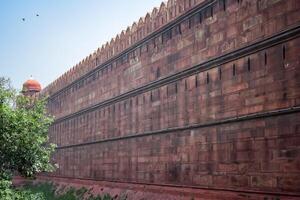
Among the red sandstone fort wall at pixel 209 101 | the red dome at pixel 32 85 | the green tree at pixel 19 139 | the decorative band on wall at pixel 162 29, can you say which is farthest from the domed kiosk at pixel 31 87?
the green tree at pixel 19 139

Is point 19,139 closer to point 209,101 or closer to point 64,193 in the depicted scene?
point 209,101

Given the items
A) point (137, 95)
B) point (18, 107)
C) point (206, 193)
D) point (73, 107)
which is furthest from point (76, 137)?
point (206, 193)

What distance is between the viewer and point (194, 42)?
884cm

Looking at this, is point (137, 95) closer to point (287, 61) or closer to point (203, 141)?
point (203, 141)

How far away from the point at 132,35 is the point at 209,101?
4.30m

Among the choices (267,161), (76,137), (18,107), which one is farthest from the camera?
(76,137)

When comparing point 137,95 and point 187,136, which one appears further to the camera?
point 137,95

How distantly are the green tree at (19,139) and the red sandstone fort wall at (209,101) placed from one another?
2.68 meters

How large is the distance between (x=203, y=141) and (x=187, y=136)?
0.63 m

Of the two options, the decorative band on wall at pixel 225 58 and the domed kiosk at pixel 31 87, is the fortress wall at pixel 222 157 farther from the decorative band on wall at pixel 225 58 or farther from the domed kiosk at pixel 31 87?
the domed kiosk at pixel 31 87

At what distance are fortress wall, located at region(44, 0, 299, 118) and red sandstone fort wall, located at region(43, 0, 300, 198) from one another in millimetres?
19

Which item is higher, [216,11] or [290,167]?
[216,11]

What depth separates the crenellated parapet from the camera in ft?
31.4

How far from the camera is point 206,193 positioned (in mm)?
7906
